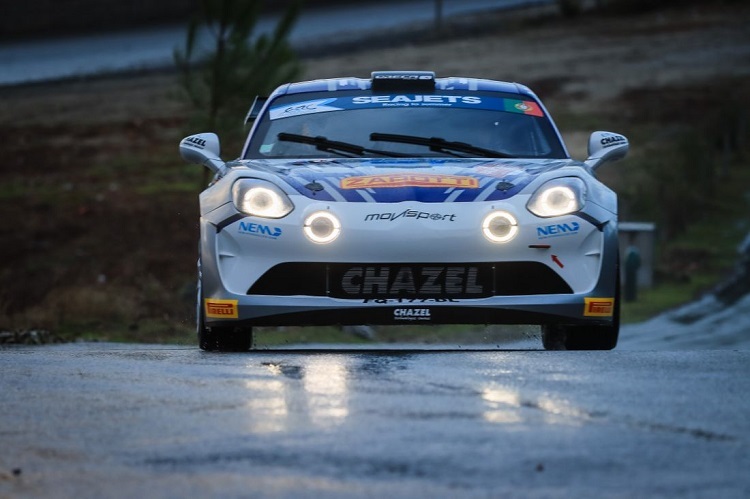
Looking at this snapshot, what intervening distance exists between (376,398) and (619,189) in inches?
1075

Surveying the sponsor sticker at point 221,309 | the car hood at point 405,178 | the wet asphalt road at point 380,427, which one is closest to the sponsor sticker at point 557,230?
the car hood at point 405,178

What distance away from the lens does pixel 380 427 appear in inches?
212

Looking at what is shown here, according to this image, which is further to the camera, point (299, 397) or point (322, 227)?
point (322, 227)

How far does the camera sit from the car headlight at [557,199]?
795 centimetres

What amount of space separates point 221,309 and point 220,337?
0.54 meters

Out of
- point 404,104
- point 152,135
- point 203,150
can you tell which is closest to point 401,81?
point 404,104

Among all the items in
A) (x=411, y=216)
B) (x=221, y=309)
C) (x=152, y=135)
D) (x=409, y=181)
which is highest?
(x=409, y=181)

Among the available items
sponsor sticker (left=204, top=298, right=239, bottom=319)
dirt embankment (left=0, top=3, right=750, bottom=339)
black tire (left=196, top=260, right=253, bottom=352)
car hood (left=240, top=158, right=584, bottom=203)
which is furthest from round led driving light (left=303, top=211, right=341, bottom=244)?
dirt embankment (left=0, top=3, right=750, bottom=339)

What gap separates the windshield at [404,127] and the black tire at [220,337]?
3.27 ft

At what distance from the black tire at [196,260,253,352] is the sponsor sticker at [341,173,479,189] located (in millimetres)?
899

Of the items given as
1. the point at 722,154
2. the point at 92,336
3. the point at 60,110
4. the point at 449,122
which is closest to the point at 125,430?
the point at 449,122

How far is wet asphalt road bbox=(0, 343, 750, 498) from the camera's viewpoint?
465 cm

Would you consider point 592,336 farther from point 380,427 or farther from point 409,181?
point 380,427

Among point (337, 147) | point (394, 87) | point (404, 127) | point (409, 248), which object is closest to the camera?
point (409, 248)
